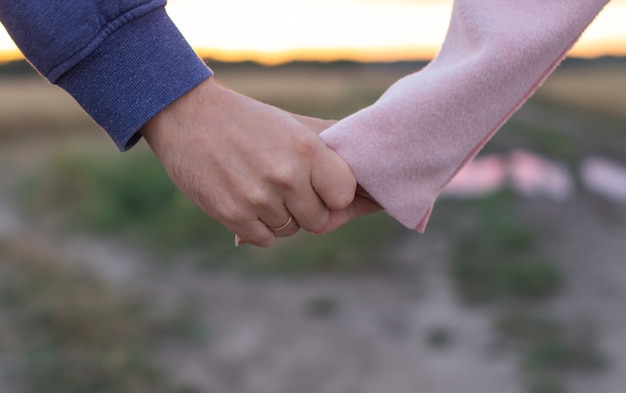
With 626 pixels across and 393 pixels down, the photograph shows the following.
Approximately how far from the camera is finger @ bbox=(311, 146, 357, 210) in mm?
1104

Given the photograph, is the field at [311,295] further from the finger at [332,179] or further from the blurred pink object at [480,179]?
the finger at [332,179]

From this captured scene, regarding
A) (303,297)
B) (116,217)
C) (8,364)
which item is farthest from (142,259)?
(8,364)

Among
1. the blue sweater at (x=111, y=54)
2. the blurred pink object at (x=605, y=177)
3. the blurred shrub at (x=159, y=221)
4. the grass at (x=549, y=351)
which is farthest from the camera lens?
the blurred pink object at (x=605, y=177)

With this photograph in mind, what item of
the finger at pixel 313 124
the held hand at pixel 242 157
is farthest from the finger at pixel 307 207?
the finger at pixel 313 124

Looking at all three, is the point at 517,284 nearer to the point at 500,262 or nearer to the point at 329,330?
the point at 500,262

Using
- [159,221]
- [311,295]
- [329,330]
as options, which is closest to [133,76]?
[329,330]

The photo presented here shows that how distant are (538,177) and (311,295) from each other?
6.70 ft

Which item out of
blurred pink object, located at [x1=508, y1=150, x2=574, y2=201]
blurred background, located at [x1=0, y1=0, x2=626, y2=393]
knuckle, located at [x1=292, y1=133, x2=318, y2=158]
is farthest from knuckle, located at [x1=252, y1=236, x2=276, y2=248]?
blurred pink object, located at [x1=508, y1=150, x2=574, y2=201]

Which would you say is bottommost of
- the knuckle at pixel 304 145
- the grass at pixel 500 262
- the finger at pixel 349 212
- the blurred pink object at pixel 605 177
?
the blurred pink object at pixel 605 177

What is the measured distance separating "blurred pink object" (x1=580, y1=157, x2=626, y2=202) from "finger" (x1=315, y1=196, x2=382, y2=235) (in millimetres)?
4622

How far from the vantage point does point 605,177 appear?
5.88 meters

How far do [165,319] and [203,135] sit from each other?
3.27 metres

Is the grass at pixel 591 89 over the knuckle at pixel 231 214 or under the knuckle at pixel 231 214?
under

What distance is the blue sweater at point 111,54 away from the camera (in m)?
1.04
